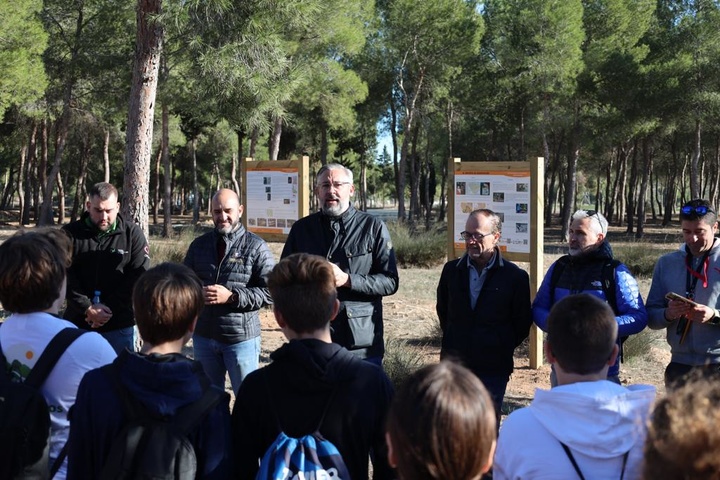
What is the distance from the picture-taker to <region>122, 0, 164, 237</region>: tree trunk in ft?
28.3

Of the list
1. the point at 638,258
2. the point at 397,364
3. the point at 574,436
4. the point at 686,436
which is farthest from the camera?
the point at 638,258

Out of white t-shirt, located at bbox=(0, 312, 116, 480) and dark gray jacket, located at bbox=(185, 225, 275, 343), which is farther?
dark gray jacket, located at bbox=(185, 225, 275, 343)

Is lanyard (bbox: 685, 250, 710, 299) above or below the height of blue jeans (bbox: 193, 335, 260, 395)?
above

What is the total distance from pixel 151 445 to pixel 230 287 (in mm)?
2270

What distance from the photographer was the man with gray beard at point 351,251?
3.98 metres

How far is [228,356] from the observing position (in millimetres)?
4211

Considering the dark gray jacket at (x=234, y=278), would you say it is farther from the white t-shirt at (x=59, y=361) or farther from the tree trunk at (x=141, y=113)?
the tree trunk at (x=141, y=113)

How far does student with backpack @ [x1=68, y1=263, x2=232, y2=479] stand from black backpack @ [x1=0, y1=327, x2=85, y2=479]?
177mm

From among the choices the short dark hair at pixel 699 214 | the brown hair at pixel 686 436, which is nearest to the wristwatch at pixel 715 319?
the short dark hair at pixel 699 214

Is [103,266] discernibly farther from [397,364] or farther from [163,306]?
[397,364]

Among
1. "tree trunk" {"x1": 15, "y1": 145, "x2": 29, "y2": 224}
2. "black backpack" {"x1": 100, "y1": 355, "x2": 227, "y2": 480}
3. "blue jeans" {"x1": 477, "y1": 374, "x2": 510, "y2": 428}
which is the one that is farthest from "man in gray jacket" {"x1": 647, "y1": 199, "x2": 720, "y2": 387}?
"tree trunk" {"x1": 15, "y1": 145, "x2": 29, "y2": 224}

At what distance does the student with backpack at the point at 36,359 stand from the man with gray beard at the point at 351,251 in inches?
69.3

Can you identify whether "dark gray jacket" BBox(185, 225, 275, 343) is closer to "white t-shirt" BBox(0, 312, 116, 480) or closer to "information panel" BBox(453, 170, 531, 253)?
"white t-shirt" BBox(0, 312, 116, 480)

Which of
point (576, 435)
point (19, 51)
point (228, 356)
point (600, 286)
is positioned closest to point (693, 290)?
point (600, 286)
